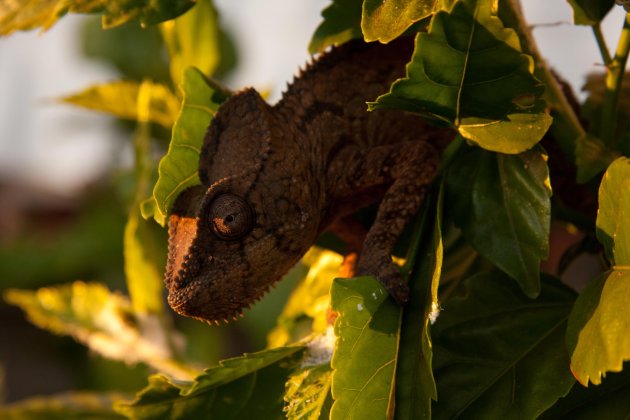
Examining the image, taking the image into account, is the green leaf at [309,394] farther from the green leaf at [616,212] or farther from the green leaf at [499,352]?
the green leaf at [616,212]

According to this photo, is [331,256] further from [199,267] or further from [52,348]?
[52,348]

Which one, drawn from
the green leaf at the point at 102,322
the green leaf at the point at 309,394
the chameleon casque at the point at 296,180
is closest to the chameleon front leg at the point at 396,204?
the chameleon casque at the point at 296,180

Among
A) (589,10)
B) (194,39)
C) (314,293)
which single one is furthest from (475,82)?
(194,39)

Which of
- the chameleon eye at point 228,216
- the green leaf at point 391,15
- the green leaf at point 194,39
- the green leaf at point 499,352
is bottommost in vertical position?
the green leaf at point 499,352

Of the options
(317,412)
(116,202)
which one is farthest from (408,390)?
(116,202)

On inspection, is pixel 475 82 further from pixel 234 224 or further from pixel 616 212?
pixel 234 224

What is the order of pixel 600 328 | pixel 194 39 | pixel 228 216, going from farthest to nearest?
pixel 194 39 → pixel 228 216 → pixel 600 328

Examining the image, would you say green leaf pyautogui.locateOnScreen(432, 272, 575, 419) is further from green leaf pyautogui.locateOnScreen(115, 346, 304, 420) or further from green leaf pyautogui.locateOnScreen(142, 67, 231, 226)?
green leaf pyautogui.locateOnScreen(142, 67, 231, 226)
